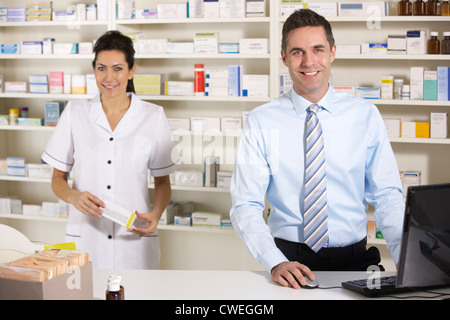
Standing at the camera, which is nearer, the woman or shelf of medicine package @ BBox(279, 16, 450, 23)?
the woman

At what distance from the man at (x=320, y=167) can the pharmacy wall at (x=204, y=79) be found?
153cm

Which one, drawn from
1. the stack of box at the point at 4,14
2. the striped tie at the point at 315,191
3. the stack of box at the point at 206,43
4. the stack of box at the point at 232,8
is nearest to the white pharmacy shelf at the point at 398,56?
the stack of box at the point at 232,8

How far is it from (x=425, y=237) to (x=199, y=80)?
Result: 8.37 ft

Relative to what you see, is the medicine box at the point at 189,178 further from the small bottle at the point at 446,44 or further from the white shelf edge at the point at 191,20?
the small bottle at the point at 446,44

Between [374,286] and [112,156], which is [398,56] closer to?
[112,156]

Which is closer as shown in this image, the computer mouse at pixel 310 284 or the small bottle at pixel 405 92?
the computer mouse at pixel 310 284

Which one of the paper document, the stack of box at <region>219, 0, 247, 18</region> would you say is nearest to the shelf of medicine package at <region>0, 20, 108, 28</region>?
the stack of box at <region>219, 0, 247, 18</region>

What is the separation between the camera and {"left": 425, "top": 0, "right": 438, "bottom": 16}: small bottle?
10.9 ft

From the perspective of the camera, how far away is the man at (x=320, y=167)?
75.0 inches

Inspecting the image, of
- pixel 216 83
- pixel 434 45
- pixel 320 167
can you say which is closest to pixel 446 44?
pixel 434 45

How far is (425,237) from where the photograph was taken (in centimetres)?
131

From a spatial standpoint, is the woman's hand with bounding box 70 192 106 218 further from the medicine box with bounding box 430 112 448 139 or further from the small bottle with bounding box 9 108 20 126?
the medicine box with bounding box 430 112 448 139

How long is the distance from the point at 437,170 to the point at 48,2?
3069mm

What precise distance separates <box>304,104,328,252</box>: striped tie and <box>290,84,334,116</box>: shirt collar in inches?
2.8
